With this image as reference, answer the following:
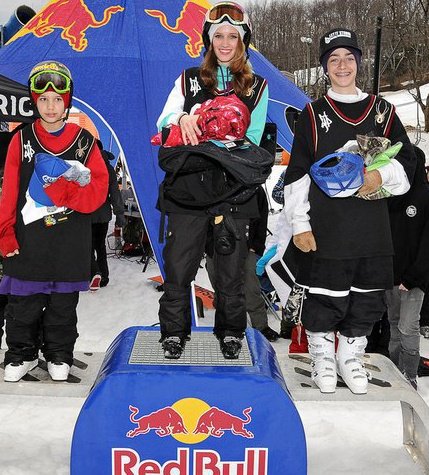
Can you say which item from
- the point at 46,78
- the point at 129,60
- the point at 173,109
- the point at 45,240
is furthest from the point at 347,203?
the point at 129,60

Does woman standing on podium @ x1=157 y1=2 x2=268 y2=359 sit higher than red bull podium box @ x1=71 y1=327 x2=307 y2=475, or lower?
higher

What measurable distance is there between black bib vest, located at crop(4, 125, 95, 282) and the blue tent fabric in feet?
7.28

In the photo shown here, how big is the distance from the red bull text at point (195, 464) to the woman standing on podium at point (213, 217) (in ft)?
1.47

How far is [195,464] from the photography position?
2506 millimetres

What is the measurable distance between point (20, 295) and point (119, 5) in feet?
13.5

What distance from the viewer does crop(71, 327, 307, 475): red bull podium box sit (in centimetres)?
245

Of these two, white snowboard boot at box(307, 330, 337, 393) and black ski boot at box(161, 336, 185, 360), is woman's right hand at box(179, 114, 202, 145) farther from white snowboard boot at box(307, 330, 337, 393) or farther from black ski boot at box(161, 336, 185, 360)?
white snowboard boot at box(307, 330, 337, 393)

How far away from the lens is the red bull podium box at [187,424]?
245 cm

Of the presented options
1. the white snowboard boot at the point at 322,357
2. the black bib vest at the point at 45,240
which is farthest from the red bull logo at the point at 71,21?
the white snowboard boot at the point at 322,357

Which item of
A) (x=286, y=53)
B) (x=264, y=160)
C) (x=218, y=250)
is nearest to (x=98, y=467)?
(x=218, y=250)

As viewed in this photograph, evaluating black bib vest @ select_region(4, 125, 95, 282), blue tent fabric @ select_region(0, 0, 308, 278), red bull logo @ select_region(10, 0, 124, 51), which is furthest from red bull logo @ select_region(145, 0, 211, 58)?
black bib vest @ select_region(4, 125, 95, 282)

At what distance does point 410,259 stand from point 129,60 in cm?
340

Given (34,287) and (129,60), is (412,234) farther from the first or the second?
(129,60)

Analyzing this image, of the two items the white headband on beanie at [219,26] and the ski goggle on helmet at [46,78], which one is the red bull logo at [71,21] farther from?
the white headband on beanie at [219,26]
